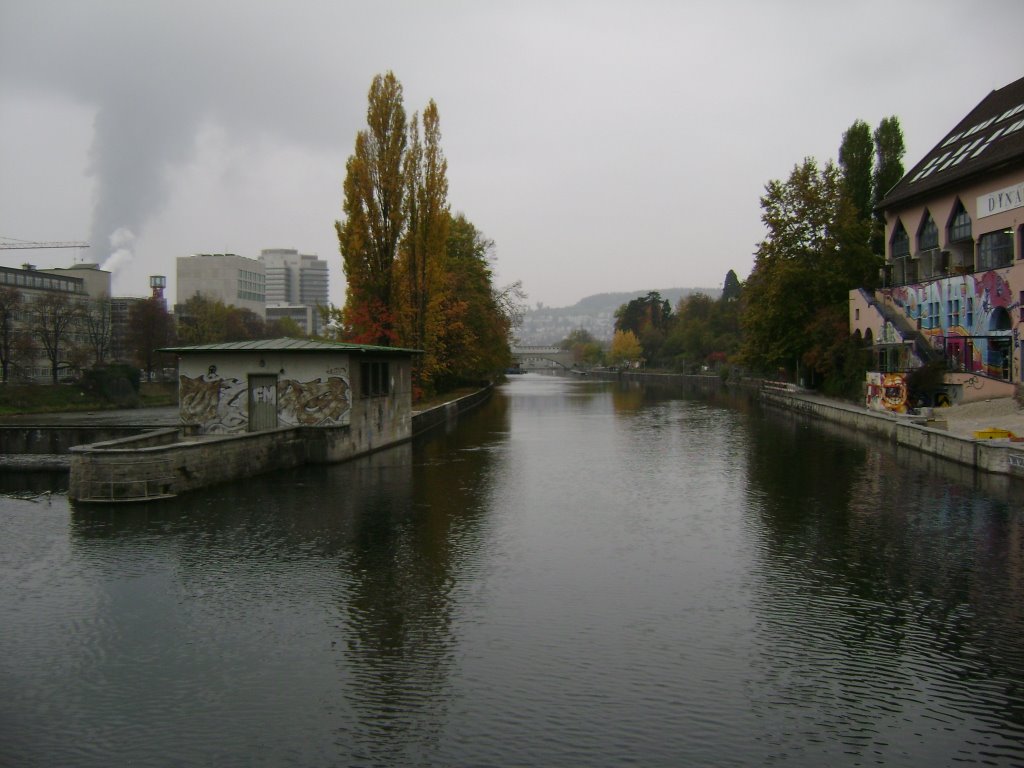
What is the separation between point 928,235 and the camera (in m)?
45.2

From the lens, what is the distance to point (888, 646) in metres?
10.1

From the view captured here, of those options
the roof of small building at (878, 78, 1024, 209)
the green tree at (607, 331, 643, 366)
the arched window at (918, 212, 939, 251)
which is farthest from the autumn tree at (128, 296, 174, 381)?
the green tree at (607, 331, 643, 366)

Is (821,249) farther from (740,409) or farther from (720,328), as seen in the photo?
(720,328)

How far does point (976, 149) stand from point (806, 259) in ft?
50.9

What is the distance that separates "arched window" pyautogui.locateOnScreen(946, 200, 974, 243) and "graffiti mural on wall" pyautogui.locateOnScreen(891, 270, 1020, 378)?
2.72 meters

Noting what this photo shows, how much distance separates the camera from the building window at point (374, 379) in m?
27.6

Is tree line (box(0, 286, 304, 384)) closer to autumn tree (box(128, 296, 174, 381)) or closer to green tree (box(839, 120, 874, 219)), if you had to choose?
autumn tree (box(128, 296, 174, 381))

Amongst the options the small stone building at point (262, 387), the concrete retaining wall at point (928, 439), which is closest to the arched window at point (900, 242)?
the concrete retaining wall at point (928, 439)

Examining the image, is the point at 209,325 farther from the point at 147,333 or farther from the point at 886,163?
the point at 886,163

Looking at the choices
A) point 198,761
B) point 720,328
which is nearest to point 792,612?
point 198,761

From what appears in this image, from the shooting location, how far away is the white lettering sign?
1359 inches

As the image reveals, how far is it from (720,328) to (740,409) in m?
57.2

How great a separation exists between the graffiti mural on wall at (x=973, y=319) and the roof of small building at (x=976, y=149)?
4695 mm

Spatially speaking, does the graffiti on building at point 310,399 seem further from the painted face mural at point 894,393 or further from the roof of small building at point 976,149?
the roof of small building at point 976,149
